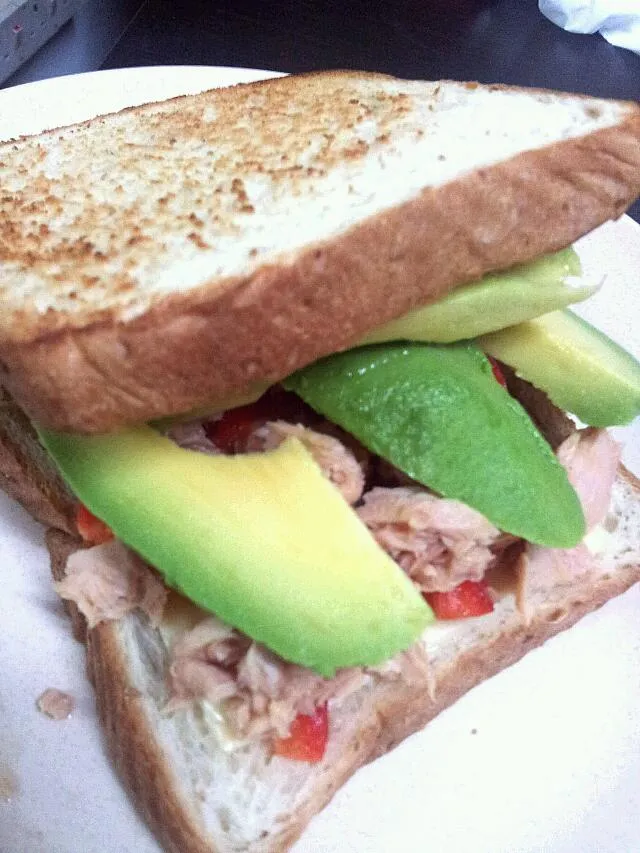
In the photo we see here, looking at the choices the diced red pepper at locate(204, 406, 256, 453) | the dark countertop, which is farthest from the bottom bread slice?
the dark countertop

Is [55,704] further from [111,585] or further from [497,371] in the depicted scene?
[497,371]

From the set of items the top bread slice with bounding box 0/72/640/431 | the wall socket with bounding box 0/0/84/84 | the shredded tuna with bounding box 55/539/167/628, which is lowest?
the shredded tuna with bounding box 55/539/167/628

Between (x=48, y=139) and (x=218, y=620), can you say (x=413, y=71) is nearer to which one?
(x=48, y=139)

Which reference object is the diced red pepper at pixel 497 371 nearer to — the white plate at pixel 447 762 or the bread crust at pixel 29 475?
the white plate at pixel 447 762

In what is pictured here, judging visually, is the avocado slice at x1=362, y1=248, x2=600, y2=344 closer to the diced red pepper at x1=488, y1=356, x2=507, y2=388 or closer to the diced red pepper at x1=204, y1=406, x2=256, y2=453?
the diced red pepper at x1=488, y1=356, x2=507, y2=388

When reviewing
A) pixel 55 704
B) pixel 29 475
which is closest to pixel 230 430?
pixel 29 475

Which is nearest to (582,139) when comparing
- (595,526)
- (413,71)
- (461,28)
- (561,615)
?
(595,526)

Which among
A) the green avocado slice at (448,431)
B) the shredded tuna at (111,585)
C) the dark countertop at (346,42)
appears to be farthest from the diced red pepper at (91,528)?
the dark countertop at (346,42)
